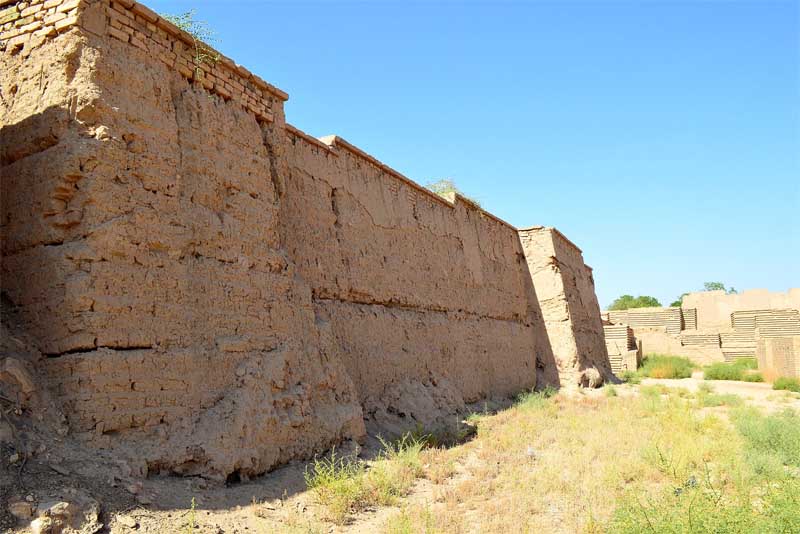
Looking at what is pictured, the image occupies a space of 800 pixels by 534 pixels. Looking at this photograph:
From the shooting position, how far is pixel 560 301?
15320mm

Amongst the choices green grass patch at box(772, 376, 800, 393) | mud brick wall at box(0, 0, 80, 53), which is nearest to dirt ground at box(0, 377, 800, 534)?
mud brick wall at box(0, 0, 80, 53)

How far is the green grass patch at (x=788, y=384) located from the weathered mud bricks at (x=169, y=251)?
1221 cm

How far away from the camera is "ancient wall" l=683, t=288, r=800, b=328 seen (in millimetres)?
28719

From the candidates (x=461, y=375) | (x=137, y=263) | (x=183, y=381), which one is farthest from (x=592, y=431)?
(x=137, y=263)

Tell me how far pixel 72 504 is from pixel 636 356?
2072 cm

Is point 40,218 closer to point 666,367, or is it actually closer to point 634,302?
point 666,367

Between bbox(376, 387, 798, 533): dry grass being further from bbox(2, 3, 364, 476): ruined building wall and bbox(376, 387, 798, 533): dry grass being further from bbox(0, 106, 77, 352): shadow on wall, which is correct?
bbox(0, 106, 77, 352): shadow on wall

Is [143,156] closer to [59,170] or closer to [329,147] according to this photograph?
[59,170]

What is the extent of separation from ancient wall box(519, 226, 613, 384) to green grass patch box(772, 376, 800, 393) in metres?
4.14

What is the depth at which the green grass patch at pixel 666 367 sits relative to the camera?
20031mm

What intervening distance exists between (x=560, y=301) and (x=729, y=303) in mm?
18408

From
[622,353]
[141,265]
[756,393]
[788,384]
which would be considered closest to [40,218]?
[141,265]

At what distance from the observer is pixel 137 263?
4.91 metres

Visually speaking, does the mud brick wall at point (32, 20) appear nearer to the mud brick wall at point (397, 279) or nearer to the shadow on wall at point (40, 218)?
the shadow on wall at point (40, 218)
